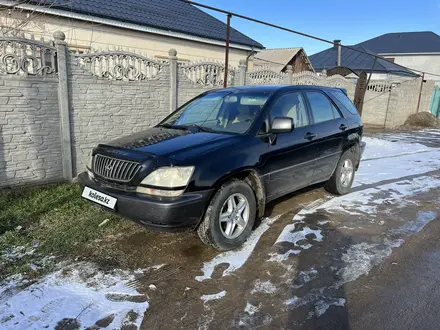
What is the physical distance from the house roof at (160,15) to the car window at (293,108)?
20.9 ft

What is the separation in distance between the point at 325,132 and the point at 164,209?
2806 millimetres

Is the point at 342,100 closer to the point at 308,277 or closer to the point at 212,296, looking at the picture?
the point at 308,277

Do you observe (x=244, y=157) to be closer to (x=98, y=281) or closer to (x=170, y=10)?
(x=98, y=281)

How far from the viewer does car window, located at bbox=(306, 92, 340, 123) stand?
15.7 ft

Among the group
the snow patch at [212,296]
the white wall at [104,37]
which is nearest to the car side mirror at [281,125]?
the snow patch at [212,296]

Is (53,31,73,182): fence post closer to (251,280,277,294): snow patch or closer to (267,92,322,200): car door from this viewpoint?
(267,92,322,200): car door

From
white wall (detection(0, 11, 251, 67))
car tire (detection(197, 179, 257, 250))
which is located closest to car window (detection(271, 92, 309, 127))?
car tire (detection(197, 179, 257, 250))

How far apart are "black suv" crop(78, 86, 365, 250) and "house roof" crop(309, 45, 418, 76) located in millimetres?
32929

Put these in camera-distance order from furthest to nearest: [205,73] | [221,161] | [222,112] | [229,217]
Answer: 1. [205,73]
2. [222,112]
3. [229,217]
4. [221,161]

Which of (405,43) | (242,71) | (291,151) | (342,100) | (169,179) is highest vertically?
(405,43)

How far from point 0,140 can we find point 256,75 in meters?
6.31

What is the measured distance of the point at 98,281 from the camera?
3012 mm

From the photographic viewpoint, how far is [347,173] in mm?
5688

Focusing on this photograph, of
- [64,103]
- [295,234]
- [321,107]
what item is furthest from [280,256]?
[64,103]
